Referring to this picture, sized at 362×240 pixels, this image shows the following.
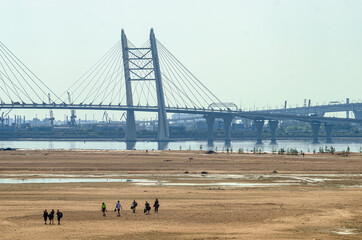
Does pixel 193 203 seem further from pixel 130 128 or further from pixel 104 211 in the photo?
pixel 130 128

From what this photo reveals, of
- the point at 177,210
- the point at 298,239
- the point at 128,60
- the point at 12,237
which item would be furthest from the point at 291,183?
the point at 128,60

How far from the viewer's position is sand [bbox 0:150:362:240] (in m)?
32.7

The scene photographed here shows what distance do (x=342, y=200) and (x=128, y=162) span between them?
38178 mm

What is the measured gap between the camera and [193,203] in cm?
4119

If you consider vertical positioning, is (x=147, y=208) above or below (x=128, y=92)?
below

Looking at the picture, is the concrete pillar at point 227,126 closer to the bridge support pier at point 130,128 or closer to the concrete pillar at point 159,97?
the concrete pillar at point 159,97

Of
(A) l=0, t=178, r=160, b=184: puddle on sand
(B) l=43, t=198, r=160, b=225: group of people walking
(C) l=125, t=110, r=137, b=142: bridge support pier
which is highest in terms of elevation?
(C) l=125, t=110, r=137, b=142: bridge support pier

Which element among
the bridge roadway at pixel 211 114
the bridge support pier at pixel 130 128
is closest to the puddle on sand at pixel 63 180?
the bridge roadway at pixel 211 114

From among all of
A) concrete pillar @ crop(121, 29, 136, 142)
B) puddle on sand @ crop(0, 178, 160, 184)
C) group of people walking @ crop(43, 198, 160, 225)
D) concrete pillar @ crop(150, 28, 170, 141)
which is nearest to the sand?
group of people walking @ crop(43, 198, 160, 225)

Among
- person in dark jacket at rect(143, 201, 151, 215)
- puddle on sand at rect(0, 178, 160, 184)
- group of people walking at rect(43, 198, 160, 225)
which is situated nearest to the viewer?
group of people walking at rect(43, 198, 160, 225)

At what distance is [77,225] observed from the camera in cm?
3412

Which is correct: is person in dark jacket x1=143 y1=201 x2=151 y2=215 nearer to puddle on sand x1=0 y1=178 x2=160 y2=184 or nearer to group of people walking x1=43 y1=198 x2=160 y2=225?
group of people walking x1=43 y1=198 x2=160 y2=225

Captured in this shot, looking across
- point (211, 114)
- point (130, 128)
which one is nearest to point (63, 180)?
point (130, 128)

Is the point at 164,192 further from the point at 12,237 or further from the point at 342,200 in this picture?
the point at 12,237
